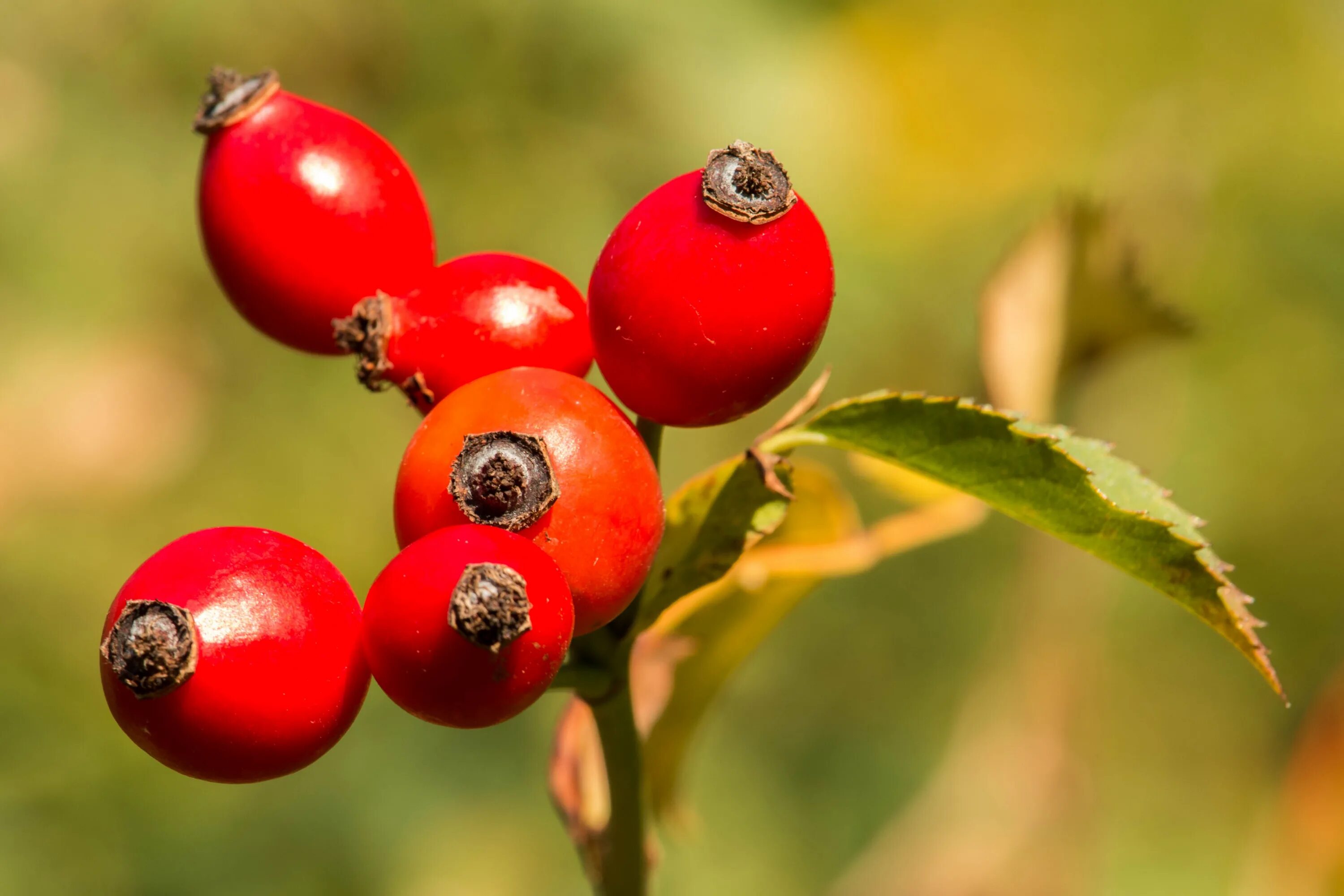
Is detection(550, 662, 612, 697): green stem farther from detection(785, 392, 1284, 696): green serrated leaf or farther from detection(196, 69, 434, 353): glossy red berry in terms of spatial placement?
detection(196, 69, 434, 353): glossy red berry

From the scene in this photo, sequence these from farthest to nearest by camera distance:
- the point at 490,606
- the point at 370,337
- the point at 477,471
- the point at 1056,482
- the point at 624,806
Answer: the point at 624,806
the point at 370,337
the point at 1056,482
the point at 477,471
the point at 490,606

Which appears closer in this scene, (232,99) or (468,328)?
(468,328)

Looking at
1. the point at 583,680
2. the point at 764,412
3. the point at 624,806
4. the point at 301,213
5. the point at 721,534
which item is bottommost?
the point at 764,412

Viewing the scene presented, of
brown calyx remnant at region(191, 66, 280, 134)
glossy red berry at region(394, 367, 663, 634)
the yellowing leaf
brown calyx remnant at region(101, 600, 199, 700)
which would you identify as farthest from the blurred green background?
brown calyx remnant at region(101, 600, 199, 700)

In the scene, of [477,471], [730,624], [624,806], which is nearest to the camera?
Result: [477,471]

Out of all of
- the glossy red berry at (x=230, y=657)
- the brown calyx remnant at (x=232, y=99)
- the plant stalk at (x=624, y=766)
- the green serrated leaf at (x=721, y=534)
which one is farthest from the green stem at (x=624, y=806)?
the brown calyx remnant at (x=232, y=99)

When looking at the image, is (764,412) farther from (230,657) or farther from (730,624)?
(230,657)

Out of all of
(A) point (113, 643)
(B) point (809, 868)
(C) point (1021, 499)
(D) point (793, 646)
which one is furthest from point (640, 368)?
(D) point (793, 646)

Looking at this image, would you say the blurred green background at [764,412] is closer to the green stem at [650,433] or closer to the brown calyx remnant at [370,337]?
the green stem at [650,433]

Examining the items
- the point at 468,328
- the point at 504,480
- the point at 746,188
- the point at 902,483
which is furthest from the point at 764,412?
the point at 504,480
